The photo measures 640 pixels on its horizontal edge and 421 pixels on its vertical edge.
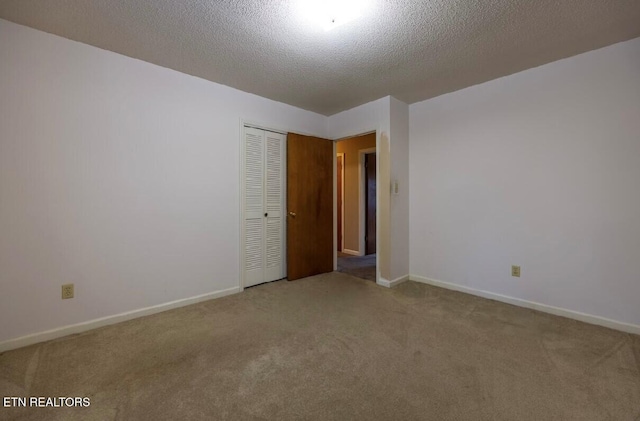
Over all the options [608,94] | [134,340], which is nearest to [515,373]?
[608,94]

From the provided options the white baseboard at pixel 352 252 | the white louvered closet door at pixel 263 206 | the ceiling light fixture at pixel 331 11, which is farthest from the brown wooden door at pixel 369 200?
the ceiling light fixture at pixel 331 11

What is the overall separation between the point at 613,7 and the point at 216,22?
2676 mm

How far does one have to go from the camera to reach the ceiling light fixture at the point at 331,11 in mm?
1802

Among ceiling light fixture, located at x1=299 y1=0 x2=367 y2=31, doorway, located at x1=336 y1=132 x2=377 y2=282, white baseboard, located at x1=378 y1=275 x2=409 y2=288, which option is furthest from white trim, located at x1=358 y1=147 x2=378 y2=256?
ceiling light fixture, located at x1=299 y1=0 x2=367 y2=31

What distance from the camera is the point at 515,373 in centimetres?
169

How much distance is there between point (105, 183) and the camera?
7.73 ft

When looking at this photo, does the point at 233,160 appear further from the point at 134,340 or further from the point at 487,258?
the point at 487,258

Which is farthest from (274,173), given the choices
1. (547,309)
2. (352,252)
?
(547,309)

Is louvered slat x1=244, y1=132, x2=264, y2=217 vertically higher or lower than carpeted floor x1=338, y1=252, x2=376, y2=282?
higher

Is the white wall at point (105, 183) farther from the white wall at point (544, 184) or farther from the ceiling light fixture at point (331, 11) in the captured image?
the white wall at point (544, 184)

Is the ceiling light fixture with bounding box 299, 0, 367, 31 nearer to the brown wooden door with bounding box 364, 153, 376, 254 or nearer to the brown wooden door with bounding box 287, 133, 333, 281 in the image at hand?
the brown wooden door with bounding box 287, 133, 333, 281

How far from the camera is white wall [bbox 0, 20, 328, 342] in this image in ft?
6.63

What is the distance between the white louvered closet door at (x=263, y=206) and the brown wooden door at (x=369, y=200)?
2362 millimetres

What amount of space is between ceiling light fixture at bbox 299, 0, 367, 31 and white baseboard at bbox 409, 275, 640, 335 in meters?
2.93
